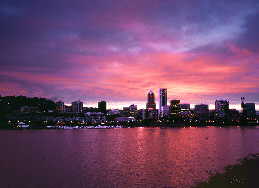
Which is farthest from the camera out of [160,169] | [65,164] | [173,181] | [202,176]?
[65,164]

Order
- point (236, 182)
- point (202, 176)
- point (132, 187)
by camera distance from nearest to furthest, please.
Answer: point (236, 182) < point (132, 187) < point (202, 176)

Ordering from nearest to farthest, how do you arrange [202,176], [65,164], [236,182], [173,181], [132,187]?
[236,182] < [132,187] < [173,181] < [202,176] < [65,164]

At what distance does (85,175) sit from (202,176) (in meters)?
19.1

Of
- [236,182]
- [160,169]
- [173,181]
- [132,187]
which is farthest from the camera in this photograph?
[160,169]

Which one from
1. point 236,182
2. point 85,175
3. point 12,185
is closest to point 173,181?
point 236,182

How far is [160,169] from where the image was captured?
2382 inches

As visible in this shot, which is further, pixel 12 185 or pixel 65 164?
pixel 65 164

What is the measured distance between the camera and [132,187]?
45.9m

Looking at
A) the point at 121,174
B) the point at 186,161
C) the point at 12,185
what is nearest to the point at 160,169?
the point at 121,174

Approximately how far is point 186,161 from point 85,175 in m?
26.4

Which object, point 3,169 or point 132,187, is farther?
point 3,169

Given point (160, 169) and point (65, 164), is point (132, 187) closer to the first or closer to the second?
point (160, 169)

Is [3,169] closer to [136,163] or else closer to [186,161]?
[136,163]

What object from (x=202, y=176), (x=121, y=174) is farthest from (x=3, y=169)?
(x=202, y=176)
